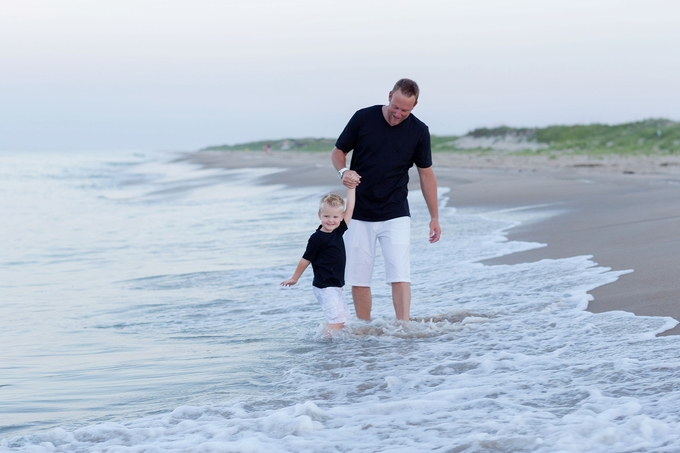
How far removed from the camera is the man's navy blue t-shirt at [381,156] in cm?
568

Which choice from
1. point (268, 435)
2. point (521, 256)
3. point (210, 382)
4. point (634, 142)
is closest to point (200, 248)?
point (521, 256)

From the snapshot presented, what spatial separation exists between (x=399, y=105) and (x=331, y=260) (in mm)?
1251

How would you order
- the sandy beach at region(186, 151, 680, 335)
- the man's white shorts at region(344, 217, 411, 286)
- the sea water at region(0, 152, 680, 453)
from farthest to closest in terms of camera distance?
1. the sandy beach at region(186, 151, 680, 335)
2. the man's white shorts at region(344, 217, 411, 286)
3. the sea water at region(0, 152, 680, 453)

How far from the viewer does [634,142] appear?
40906 millimetres

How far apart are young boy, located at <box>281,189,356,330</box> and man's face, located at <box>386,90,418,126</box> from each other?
2.07 ft

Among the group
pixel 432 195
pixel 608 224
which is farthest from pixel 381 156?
pixel 608 224

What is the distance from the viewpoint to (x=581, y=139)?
1986 inches

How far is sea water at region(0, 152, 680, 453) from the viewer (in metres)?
3.67

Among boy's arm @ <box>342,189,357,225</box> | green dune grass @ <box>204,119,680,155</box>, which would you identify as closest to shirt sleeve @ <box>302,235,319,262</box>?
boy's arm @ <box>342,189,357,225</box>

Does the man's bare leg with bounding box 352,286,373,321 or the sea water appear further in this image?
the man's bare leg with bounding box 352,286,373,321

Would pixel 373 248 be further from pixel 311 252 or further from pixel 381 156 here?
pixel 381 156

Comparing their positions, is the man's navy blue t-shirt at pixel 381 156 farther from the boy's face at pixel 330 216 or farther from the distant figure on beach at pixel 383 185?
the boy's face at pixel 330 216

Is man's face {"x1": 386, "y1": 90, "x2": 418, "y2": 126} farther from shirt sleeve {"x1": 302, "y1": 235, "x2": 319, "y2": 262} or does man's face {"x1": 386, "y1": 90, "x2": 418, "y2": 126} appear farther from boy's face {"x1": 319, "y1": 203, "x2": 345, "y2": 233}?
shirt sleeve {"x1": 302, "y1": 235, "x2": 319, "y2": 262}

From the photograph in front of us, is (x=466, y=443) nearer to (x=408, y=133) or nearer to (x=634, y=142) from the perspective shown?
(x=408, y=133)
